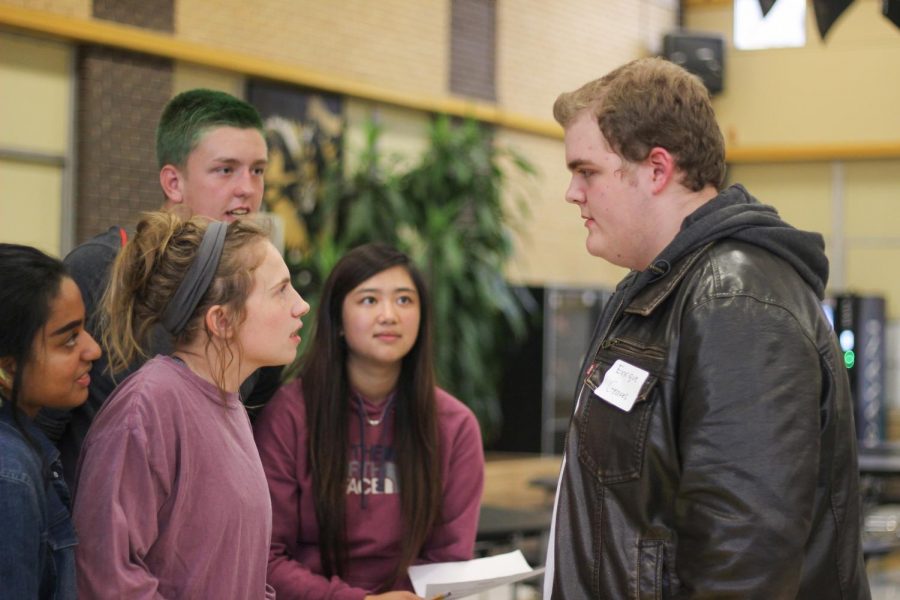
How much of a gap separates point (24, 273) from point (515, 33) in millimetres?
9337

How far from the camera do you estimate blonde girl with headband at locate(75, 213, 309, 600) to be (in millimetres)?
1830

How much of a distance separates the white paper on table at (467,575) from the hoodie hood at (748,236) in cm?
98

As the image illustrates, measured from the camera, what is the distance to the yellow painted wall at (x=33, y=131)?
22.7 ft

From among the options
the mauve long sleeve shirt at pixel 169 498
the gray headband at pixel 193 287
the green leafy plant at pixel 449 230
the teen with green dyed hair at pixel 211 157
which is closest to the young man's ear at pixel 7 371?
the mauve long sleeve shirt at pixel 169 498

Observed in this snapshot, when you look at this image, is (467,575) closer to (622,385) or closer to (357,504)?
(357,504)

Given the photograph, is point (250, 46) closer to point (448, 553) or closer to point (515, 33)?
point (515, 33)

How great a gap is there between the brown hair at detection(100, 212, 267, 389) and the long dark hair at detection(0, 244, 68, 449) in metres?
0.19

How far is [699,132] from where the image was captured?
5.75 ft

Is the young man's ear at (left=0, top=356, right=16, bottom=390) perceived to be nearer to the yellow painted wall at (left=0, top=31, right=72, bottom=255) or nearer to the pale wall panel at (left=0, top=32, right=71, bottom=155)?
the yellow painted wall at (left=0, top=31, right=72, bottom=255)

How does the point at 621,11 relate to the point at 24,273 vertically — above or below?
above

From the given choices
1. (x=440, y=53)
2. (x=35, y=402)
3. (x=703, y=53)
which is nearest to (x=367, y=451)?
(x=35, y=402)

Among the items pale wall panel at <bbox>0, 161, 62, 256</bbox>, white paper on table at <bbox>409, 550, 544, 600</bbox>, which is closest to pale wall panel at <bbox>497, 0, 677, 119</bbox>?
Answer: pale wall panel at <bbox>0, 161, 62, 256</bbox>

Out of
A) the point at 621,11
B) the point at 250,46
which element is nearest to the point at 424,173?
the point at 250,46

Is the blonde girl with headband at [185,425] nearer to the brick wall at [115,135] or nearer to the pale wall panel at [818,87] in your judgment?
the brick wall at [115,135]
